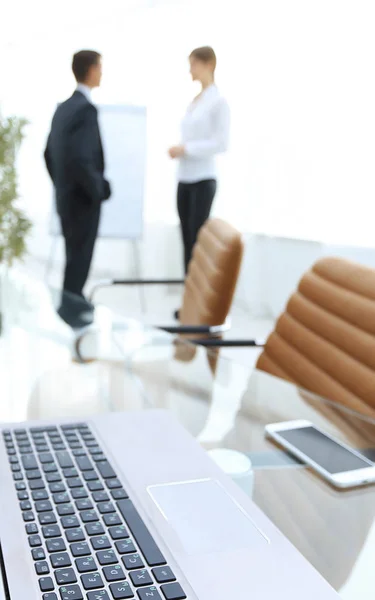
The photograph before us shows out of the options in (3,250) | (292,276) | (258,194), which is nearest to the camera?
(3,250)

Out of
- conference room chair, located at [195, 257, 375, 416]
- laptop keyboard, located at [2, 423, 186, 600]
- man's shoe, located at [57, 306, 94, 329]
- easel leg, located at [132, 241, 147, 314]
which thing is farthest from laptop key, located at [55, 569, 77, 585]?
easel leg, located at [132, 241, 147, 314]

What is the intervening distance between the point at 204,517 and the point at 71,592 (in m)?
0.15

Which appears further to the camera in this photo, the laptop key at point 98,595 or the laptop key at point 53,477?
the laptop key at point 53,477

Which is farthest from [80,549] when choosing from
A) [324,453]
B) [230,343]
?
[230,343]

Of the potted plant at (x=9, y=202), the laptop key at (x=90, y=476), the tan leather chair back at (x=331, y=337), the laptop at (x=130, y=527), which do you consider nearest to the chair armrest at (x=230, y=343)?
the tan leather chair back at (x=331, y=337)

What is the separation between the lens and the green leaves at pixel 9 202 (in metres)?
1.62

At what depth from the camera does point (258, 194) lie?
4262 millimetres

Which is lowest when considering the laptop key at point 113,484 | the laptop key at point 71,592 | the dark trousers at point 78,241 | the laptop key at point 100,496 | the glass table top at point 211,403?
the dark trousers at point 78,241

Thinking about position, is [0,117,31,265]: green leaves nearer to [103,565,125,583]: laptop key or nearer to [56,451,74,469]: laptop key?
[56,451,74,469]: laptop key

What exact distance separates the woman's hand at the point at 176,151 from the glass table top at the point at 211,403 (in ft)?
6.95

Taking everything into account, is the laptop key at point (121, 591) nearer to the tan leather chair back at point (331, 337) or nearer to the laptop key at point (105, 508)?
the laptop key at point (105, 508)

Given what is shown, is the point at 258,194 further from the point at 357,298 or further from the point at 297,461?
the point at 297,461

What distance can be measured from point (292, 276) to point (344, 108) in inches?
44.7

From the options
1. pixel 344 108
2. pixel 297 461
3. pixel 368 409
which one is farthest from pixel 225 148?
pixel 297 461
